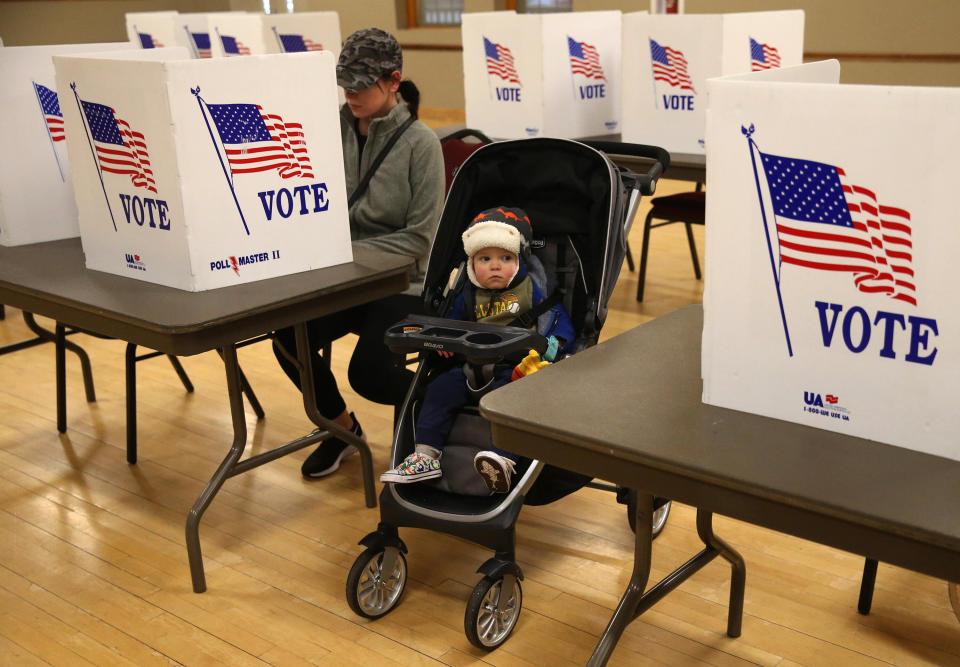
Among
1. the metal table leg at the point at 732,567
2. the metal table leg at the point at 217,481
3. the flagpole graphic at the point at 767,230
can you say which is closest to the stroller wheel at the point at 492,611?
the metal table leg at the point at 732,567

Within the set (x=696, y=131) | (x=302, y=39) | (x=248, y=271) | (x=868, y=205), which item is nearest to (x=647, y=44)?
(x=696, y=131)

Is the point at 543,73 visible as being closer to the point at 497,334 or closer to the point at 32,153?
the point at 32,153

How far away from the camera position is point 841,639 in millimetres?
1999

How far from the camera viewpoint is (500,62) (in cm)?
432

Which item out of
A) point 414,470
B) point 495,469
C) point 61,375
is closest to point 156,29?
point 61,375

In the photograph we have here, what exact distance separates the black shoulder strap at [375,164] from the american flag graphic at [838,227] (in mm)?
1537

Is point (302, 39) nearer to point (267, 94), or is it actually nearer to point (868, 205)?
point (267, 94)

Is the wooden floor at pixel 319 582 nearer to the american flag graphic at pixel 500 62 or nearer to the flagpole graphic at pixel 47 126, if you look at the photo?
the flagpole graphic at pixel 47 126

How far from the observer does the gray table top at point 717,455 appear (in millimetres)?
1151

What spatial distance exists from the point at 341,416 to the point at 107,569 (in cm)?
73

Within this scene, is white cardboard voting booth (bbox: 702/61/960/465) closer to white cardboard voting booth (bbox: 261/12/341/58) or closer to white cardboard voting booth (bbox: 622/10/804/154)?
white cardboard voting booth (bbox: 622/10/804/154)

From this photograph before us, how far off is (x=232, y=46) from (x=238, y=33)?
110 mm

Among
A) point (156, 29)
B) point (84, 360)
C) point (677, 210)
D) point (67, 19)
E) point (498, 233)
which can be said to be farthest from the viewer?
point (67, 19)

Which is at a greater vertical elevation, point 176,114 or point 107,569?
point 176,114
